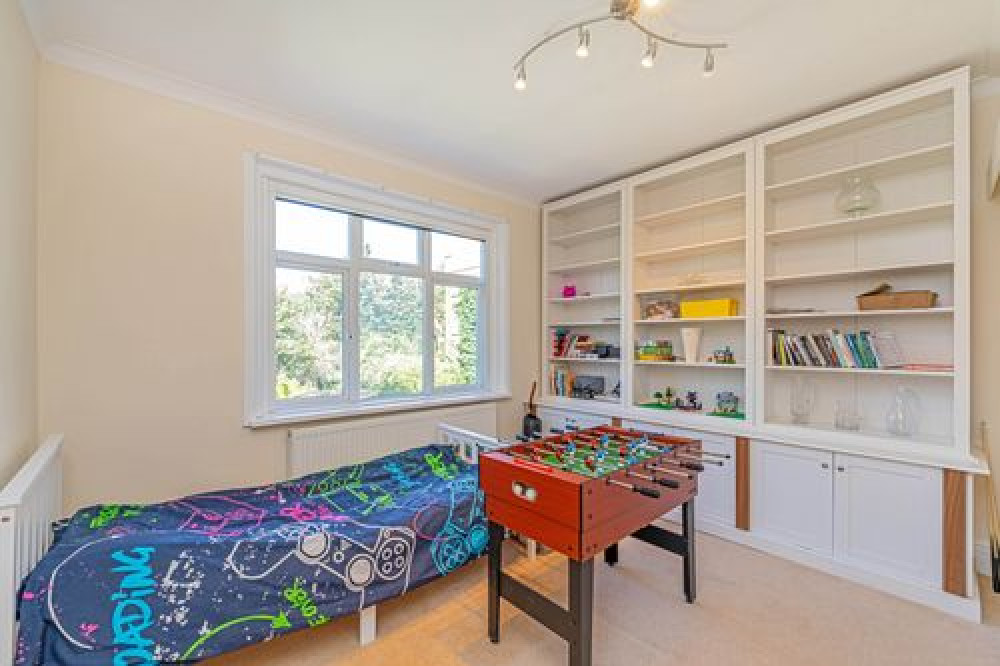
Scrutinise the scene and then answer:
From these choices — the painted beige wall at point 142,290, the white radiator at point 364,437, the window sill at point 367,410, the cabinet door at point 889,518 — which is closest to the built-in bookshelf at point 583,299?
the window sill at point 367,410

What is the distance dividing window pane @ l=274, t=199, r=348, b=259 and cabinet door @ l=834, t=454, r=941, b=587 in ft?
11.1

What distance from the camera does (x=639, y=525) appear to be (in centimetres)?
180

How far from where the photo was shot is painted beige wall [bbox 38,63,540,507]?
201 cm

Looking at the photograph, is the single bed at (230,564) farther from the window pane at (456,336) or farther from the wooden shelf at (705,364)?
the wooden shelf at (705,364)

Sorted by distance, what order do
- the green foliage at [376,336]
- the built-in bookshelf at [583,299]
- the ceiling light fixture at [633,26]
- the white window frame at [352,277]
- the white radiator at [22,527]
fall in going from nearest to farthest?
the white radiator at [22,527], the ceiling light fixture at [633,26], the white window frame at [352,277], the green foliage at [376,336], the built-in bookshelf at [583,299]

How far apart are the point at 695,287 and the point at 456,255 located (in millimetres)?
1945

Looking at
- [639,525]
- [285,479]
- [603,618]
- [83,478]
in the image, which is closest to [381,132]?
[285,479]

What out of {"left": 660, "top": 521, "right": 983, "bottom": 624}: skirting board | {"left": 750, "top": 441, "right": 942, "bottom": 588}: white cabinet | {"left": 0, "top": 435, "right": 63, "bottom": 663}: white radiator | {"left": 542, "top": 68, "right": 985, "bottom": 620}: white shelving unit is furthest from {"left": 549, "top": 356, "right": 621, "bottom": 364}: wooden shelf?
{"left": 0, "top": 435, "right": 63, "bottom": 663}: white radiator

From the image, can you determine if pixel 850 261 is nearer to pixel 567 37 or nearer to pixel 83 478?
A: pixel 567 37

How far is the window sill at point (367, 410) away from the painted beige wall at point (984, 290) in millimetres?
2994

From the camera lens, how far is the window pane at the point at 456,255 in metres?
3.59

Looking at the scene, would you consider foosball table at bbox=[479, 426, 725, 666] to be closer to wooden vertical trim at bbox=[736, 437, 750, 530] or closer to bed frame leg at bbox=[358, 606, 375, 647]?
bed frame leg at bbox=[358, 606, 375, 647]

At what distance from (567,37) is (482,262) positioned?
2.14 metres

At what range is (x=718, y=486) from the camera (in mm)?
2861
